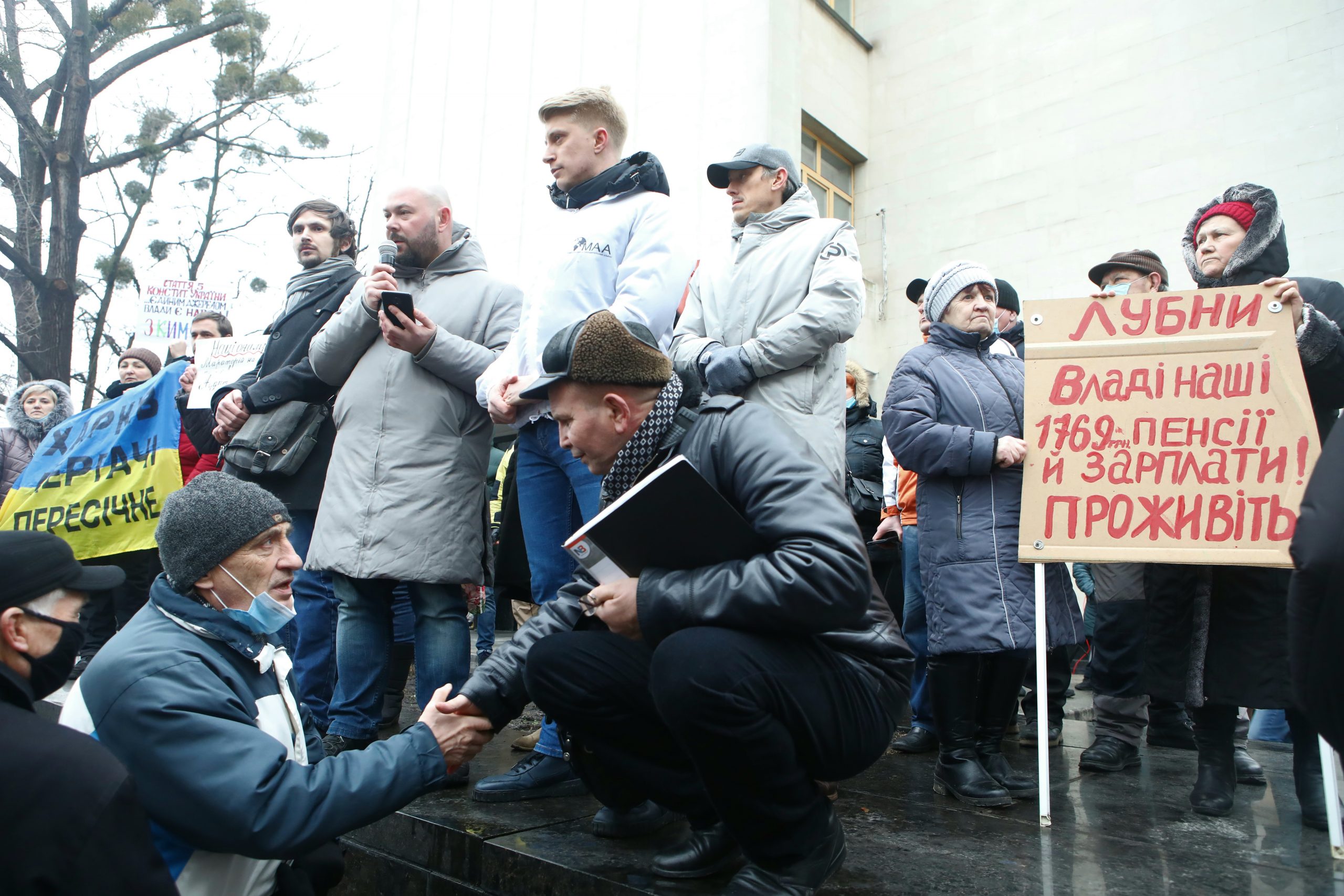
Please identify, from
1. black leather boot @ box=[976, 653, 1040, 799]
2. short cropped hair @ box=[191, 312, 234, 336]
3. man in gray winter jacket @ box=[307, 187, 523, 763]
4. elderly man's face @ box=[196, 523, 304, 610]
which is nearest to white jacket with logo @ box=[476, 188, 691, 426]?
man in gray winter jacket @ box=[307, 187, 523, 763]

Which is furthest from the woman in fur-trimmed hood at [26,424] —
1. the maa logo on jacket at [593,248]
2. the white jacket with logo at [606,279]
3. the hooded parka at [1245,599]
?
the hooded parka at [1245,599]

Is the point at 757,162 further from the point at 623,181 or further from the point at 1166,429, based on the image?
the point at 1166,429

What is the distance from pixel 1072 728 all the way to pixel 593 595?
3.42 metres

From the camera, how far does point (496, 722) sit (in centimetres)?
241

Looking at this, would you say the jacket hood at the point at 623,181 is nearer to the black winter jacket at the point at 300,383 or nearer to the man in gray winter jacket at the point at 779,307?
the man in gray winter jacket at the point at 779,307

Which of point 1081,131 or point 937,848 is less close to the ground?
point 1081,131

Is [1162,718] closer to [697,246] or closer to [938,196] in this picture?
[697,246]

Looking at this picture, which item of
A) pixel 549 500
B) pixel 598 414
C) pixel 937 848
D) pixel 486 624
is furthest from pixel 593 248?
pixel 486 624

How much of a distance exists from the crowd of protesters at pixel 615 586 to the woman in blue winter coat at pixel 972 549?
1 cm

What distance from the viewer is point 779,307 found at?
11.6 ft

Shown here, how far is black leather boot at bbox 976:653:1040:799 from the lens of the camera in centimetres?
323

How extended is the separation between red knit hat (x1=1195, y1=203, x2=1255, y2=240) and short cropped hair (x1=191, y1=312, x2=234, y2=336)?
205 inches

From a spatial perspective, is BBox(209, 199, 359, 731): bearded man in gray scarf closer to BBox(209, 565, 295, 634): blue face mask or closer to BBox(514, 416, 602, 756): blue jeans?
BBox(514, 416, 602, 756): blue jeans

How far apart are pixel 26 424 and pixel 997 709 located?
6.87 m
